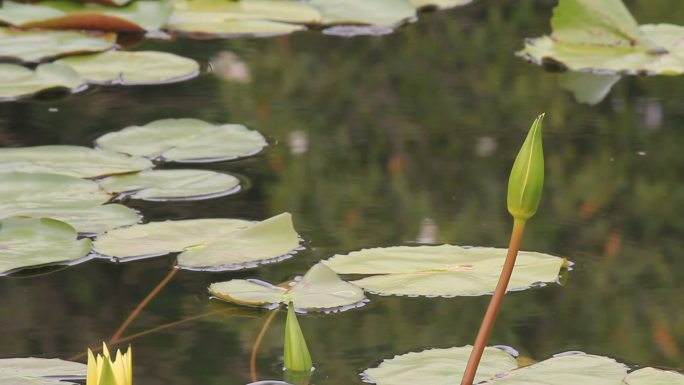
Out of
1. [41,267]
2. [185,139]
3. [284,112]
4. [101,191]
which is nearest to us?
[41,267]

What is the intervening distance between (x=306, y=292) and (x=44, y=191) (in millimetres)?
502

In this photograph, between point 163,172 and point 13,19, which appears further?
point 13,19

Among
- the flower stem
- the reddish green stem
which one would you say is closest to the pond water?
the flower stem

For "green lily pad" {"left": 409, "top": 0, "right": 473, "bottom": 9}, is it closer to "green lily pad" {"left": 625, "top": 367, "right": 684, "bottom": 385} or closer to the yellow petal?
"green lily pad" {"left": 625, "top": 367, "right": 684, "bottom": 385}

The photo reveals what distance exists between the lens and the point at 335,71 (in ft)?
7.82

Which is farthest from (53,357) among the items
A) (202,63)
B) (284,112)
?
(202,63)

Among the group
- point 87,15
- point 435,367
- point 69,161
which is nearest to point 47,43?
point 87,15

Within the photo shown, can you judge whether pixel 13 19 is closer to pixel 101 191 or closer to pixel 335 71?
pixel 335 71

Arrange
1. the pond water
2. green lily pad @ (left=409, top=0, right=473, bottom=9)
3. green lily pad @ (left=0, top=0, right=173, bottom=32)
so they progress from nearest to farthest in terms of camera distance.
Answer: the pond water < green lily pad @ (left=0, top=0, right=173, bottom=32) < green lily pad @ (left=409, top=0, right=473, bottom=9)

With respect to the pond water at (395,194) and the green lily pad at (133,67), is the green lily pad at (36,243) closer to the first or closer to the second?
the pond water at (395,194)

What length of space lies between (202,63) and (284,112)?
1.37 ft

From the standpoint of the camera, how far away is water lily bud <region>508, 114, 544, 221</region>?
0.84 m

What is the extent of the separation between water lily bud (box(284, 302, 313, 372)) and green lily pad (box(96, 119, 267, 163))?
30.4 inches

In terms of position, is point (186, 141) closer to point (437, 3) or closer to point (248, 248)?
point (248, 248)
